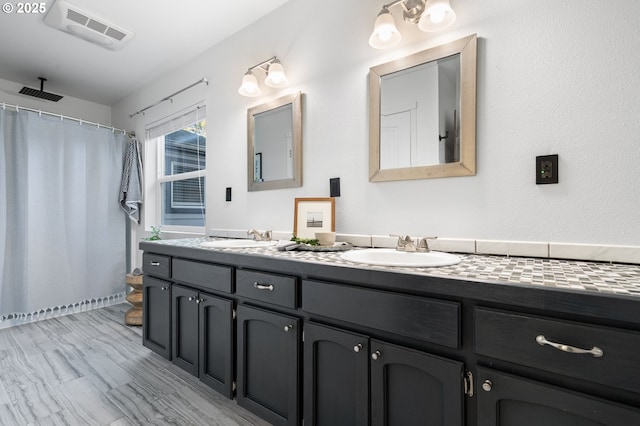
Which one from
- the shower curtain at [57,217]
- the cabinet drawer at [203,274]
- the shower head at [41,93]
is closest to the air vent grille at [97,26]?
the shower curtain at [57,217]

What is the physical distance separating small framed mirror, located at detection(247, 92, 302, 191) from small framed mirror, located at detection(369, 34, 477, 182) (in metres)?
0.53

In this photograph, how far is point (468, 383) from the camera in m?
0.85

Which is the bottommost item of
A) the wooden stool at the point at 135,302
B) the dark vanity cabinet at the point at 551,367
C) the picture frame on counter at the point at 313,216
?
the wooden stool at the point at 135,302

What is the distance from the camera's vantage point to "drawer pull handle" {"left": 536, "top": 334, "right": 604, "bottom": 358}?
0.67 meters

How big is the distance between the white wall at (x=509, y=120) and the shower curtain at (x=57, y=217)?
7.98 ft

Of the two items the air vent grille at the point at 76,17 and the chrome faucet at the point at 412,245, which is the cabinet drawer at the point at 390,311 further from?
the air vent grille at the point at 76,17

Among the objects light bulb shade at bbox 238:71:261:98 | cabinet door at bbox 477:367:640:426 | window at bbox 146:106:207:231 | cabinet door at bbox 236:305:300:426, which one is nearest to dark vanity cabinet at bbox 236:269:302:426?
cabinet door at bbox 236:305:300:426

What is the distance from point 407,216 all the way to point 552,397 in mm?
912

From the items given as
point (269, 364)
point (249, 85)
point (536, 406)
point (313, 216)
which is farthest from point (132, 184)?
point (536, 406)

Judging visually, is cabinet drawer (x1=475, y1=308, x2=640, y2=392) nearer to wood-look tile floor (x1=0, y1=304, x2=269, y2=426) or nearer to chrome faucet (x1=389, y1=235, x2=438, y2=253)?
chrome faucet (x1=389, y1=235, x2=438, y2=253)

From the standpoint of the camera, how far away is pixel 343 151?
5.74 ft

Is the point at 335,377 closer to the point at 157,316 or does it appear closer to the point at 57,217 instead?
the point at 157,316

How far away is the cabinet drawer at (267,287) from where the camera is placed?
124cm

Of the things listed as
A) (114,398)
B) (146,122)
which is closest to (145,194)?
(146,122)
